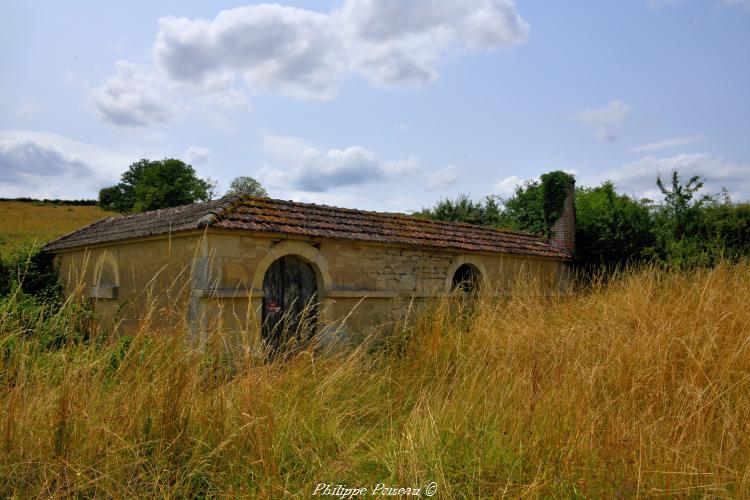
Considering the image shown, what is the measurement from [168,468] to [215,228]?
5007 millimetres

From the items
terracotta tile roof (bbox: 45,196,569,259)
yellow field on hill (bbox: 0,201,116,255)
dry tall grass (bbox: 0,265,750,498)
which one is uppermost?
yellow field on hill (bbox: 0,201,116,255)

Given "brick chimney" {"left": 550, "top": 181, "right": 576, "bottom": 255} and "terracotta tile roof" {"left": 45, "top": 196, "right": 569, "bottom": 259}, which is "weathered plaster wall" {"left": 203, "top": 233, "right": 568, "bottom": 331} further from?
"brick chimney" {"left": 550, "top": 181, "right": 576, "bottom": 255}

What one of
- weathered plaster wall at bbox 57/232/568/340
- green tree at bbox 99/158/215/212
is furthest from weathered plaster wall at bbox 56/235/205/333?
green tree at bbox 99/158/215/212

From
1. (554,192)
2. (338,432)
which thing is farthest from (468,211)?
(338,432)

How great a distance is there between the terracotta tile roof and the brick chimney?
0.51 m

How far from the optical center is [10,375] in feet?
11.0

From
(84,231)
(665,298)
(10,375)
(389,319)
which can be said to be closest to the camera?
(10,375)

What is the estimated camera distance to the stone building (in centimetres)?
791

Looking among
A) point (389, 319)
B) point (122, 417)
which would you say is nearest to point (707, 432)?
point (122, 417)

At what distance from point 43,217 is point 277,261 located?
26801mm

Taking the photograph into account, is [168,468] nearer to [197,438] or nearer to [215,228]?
[197,438]

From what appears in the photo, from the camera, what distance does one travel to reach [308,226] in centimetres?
911

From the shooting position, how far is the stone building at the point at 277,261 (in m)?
7.91

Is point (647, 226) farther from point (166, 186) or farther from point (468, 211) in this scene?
point (166, 186)
